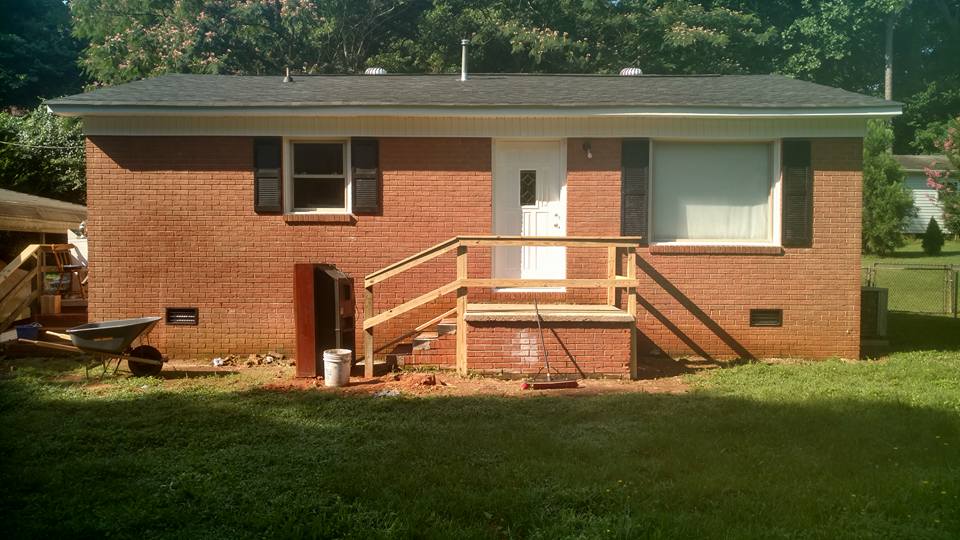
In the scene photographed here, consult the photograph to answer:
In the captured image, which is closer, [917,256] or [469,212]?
[469,212]

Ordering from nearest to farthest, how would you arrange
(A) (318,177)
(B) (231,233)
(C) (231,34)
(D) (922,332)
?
1. (B) (231,233)
2. (A) (318,177)
3. (D) (922,332)
4. (C) (231,34)

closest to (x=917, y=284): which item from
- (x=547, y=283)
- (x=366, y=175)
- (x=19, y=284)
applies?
(x=547, y=283)

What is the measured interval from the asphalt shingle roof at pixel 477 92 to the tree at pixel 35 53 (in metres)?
12.1

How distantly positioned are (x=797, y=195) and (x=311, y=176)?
6.48 metres

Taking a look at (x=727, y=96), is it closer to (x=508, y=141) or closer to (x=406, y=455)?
(x=508, y=141)

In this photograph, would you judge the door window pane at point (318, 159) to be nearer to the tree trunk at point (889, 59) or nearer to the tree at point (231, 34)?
the tree at point (231, 34)

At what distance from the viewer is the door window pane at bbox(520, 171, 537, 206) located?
37.9 feet

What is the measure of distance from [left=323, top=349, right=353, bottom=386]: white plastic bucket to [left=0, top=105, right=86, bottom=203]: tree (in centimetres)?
1757

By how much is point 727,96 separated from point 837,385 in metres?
4.35

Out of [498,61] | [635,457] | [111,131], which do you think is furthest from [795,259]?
[498,61]

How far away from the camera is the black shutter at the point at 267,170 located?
11234mm

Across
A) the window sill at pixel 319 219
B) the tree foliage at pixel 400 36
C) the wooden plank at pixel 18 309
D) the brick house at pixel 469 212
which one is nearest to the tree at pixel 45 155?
the tree foliage at pixel 400 36

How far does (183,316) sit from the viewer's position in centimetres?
1142

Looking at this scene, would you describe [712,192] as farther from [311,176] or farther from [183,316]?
[183,316]
